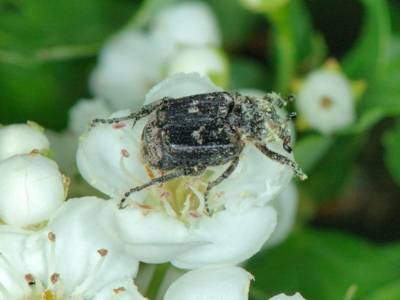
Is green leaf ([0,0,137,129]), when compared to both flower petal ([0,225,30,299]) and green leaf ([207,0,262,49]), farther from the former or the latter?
flower petal ([0,225,30,299])

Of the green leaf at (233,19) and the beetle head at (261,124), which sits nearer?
the beetle head at (261,124)

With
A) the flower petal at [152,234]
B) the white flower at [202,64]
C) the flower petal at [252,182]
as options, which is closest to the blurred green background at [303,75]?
the white flower at [202,64]

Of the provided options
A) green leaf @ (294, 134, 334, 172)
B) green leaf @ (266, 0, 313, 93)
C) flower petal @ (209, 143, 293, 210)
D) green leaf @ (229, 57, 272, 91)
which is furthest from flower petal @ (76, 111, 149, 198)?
green leaf @ (229, 57, 272, 91)

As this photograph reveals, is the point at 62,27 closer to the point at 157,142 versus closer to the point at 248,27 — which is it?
the point at 248,27

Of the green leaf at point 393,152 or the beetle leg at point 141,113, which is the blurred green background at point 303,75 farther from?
the beetle leg at point 141,113

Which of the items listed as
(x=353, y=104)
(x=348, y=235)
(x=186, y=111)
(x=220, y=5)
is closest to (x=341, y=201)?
(x=348, y=235)

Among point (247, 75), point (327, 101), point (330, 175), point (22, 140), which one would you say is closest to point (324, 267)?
point (330, 175)
